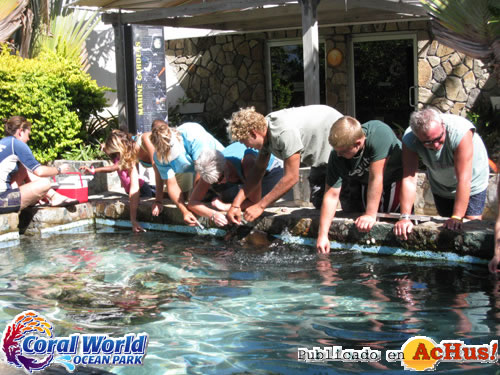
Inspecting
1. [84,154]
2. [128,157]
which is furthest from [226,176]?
[84,154]

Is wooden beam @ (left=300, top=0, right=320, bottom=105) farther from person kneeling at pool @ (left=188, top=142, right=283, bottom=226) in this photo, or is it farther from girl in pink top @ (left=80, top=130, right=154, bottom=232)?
girl in pink top @ (left=80, top=130, right=154, bottom=232)

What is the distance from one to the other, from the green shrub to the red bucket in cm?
211

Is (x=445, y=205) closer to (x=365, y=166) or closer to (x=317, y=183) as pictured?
(x=365, y=166)

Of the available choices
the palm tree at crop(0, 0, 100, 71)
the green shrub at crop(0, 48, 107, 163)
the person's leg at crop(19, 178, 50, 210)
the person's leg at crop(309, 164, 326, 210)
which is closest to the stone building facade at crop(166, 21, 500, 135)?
the palm tree at crop(0, 0, 100, 71)

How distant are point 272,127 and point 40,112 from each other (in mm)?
5677

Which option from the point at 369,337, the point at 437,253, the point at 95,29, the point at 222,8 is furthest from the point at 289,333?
the point at 95,29

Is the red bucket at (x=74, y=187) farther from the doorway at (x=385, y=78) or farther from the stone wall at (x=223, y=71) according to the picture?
the doorway at (x=385, y=78)

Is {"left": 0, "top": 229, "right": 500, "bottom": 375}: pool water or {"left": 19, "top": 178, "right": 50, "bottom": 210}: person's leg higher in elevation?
{"left": 19, "top": 178, "right": 50, "bottom": 210}: person's leg

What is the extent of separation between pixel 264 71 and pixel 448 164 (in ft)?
30.9

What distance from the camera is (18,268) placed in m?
6.66

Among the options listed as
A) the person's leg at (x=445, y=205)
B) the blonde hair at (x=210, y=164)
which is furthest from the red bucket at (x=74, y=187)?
the person's leg at (x=445, y=205)

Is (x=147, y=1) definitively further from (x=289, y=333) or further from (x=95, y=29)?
(x=289, y=333)

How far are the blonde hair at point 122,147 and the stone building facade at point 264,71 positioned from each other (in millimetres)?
6525

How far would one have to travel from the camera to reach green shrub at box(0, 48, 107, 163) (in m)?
10.5
